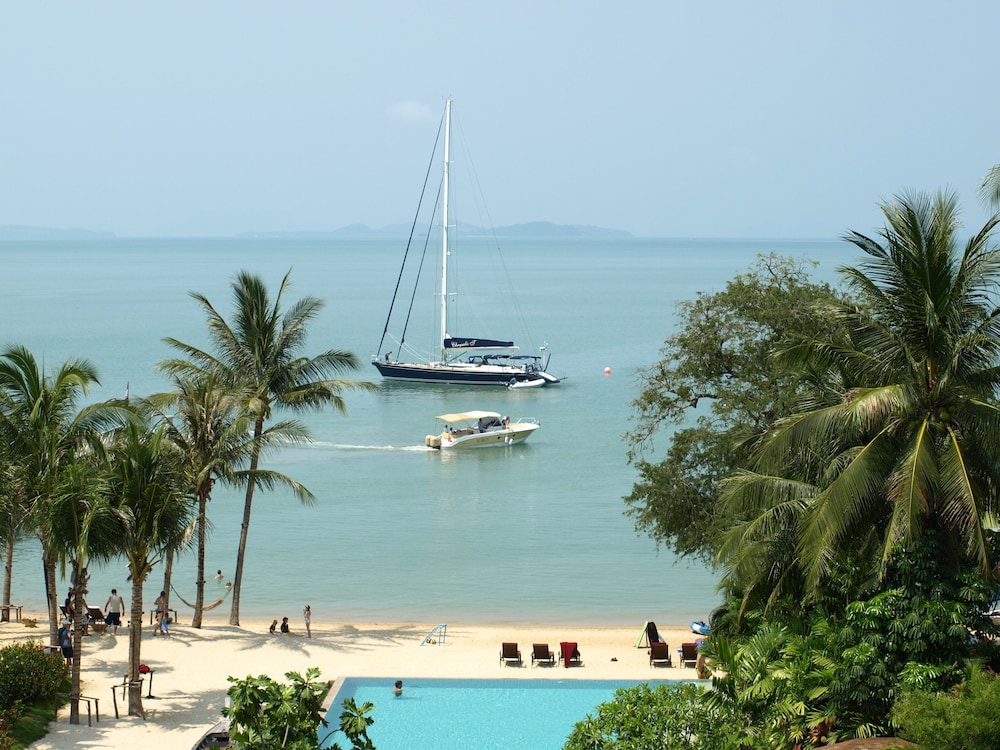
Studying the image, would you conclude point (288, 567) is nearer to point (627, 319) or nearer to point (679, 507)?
point (679, 507)

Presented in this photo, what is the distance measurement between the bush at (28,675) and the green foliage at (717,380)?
10.8 metres

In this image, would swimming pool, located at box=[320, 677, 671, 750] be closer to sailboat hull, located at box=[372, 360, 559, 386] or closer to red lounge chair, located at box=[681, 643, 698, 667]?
red lounge chair, located at box=[681, 643, 698, 667]

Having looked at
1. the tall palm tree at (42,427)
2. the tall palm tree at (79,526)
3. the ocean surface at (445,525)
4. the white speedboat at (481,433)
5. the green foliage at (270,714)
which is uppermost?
the tall palm tree at (42,427)

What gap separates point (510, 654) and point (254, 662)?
14.7ft

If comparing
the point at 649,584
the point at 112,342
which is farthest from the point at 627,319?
the point at 649,584

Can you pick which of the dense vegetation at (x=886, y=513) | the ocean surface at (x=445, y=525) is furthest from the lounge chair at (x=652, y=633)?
the dense vegetation at (x=886, y=513)

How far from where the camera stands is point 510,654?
20625 millimetres

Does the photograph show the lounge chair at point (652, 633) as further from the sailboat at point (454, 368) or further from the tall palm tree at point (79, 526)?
the sailboat at point (454, 368)

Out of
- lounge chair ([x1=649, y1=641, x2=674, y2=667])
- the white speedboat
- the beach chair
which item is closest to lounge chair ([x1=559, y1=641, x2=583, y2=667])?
the beach chair

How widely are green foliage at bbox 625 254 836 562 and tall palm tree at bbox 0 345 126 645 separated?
10.0 metres

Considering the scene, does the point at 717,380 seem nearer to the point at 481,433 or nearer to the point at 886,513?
the point at 886,513

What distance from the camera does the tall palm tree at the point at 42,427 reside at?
681 inches

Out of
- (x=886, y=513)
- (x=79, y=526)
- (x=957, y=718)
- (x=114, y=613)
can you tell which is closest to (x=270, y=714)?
(x=957, y=718)

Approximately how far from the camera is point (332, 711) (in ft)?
56.3
